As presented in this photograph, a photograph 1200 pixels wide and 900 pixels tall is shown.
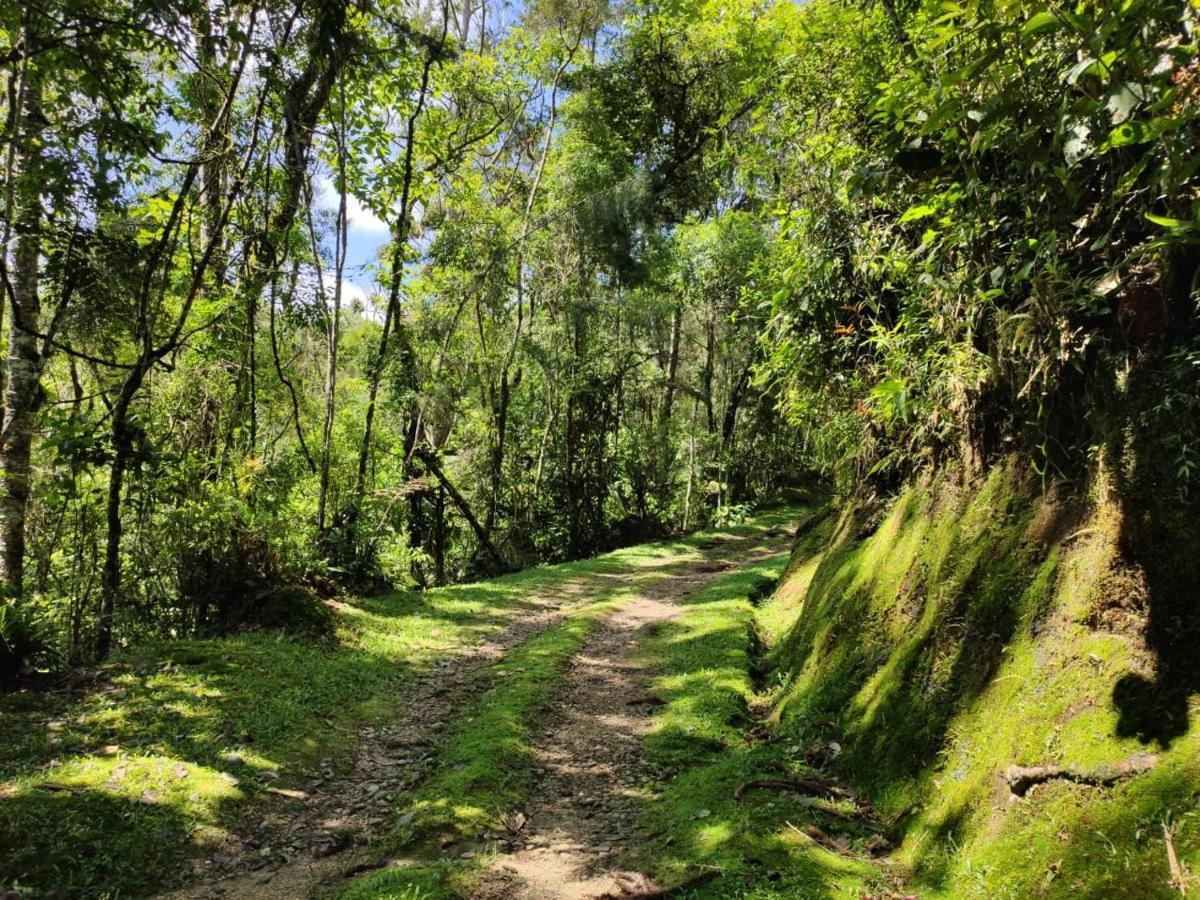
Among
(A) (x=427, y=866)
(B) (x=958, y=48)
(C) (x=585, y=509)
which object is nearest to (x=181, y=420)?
(A) (x=427, y=866)

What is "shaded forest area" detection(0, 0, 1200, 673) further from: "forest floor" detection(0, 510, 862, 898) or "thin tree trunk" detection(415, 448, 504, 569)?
"forest floor" detection(0, 510, 862, 898)

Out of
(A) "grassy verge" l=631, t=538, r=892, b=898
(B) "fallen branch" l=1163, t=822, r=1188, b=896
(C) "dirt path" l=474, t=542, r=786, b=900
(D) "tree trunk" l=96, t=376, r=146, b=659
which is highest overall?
(D) "tree trunk" l=96, t=376, r=146, b=659

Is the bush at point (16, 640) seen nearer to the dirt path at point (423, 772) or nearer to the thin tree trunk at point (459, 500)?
the dirt path at point (423, 772)

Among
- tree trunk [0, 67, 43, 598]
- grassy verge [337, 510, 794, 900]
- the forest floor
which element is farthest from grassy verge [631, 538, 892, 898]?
tree trunk [0, 67, 43, 598]

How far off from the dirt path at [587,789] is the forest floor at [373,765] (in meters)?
0.02

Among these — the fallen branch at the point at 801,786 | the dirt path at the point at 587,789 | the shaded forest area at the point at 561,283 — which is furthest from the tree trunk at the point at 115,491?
the fallen branch at the point at 801,786

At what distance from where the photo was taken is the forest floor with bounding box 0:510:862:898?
4445 millimetres

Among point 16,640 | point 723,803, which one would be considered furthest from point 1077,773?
point 16,640

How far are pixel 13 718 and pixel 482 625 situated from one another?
6518mm

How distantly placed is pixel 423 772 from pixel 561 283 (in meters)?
16.0

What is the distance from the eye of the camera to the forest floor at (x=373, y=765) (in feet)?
14.6

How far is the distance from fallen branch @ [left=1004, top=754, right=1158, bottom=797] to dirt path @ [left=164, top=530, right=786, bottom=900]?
7.85 feet

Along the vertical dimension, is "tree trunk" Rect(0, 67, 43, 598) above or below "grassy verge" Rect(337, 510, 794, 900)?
above

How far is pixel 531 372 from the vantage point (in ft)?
70.8
